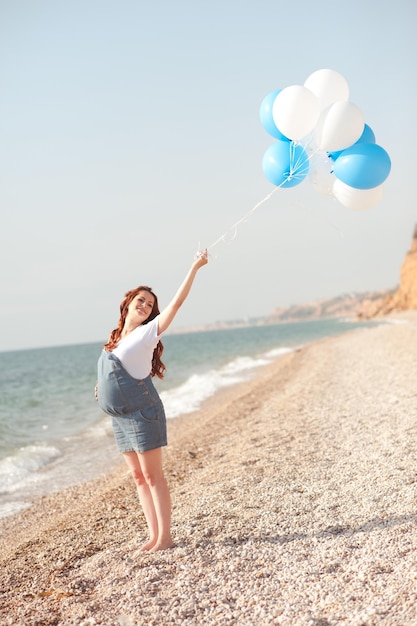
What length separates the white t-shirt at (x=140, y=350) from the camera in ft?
12.4

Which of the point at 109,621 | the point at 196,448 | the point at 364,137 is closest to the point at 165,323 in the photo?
the point at 109,621

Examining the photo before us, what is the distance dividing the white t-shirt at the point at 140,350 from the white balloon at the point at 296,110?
231 centimetres

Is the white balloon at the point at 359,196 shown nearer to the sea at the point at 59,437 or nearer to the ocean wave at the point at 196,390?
the sea at the point at 59,437

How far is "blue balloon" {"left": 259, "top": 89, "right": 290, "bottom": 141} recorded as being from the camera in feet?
17.1

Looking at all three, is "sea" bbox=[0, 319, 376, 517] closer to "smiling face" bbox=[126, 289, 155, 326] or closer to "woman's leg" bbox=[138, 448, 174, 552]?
"woman's leg" bbox=[138, 448, 174, 552]

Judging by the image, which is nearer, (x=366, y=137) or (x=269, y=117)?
(x=366, y=137)

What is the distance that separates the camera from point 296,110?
4758 millimetres

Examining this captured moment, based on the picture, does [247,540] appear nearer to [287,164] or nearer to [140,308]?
[140,308]

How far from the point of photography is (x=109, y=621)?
3.12m

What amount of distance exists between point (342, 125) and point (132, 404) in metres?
2.94

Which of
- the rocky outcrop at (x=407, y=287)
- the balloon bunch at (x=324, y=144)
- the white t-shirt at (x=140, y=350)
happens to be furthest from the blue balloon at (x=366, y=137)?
the rocky outcrop at (x=407, y=287)

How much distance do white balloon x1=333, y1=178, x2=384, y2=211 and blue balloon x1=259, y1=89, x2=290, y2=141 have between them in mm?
877

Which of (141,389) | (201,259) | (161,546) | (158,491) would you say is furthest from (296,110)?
(161,546)

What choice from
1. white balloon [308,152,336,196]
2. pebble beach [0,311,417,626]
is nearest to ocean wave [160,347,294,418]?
pebble beach [0,311,417,626]
